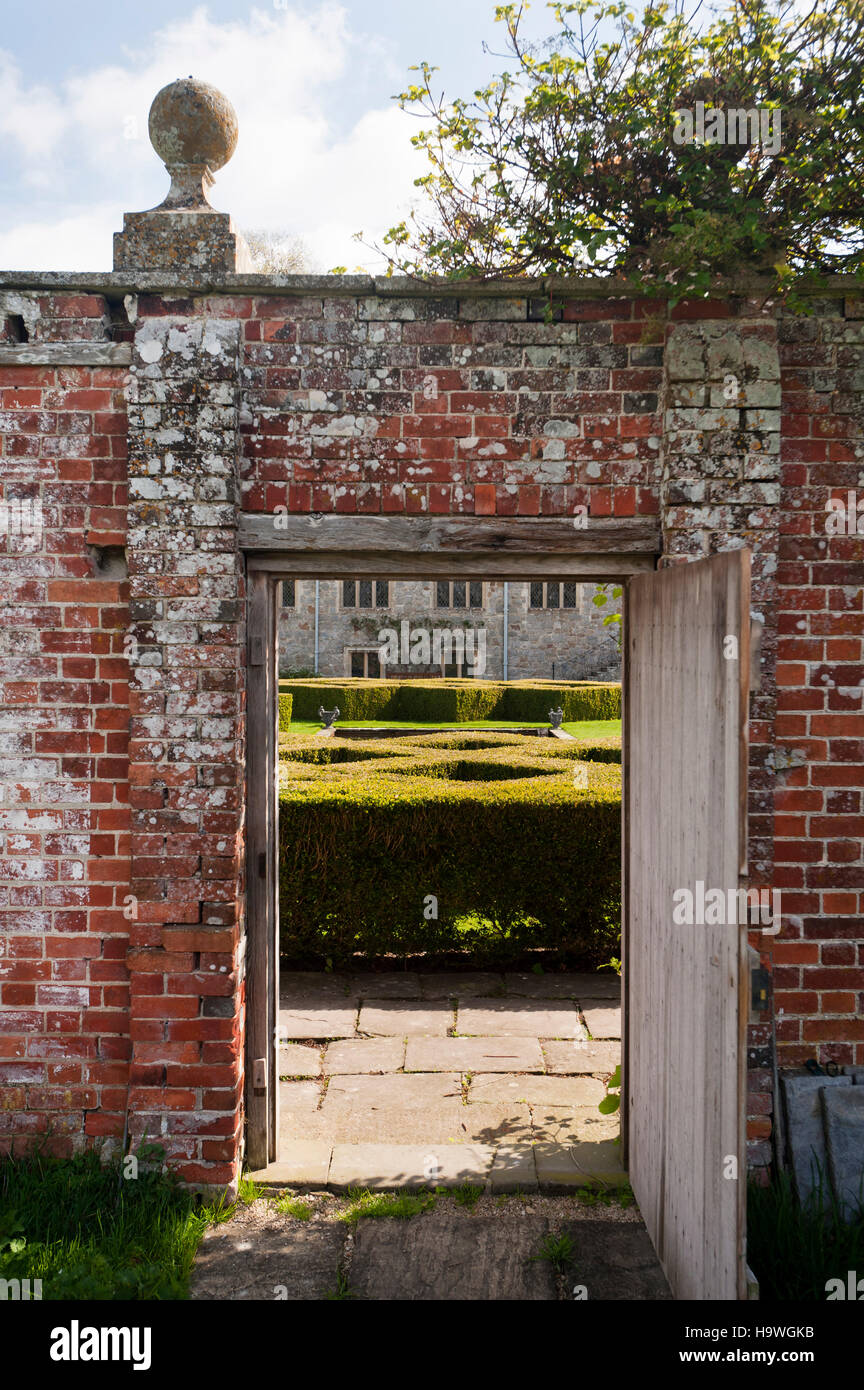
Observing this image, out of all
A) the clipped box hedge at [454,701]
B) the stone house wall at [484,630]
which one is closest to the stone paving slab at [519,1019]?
the clipped box hedge at [454,701]

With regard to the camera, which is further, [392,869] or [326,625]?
[326,625]

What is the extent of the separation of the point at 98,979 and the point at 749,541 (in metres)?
2.98

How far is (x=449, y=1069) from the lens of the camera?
15.5ft

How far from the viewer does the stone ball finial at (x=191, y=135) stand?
140 inches


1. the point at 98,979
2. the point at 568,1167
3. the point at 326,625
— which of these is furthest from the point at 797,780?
the point at 326,625

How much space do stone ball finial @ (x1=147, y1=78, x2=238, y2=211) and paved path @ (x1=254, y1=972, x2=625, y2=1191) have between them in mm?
3875

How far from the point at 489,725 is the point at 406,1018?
1389cm

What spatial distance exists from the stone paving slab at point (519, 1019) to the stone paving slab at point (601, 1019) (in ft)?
0.20

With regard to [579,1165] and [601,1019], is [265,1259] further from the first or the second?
[601,1019]

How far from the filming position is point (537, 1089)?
14.8ft

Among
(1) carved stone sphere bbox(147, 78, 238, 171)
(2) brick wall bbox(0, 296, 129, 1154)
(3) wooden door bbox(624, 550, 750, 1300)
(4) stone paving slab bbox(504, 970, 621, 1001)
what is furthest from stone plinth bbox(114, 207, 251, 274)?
(4) stone paving slab bbox(504, 970, 621, 1001)

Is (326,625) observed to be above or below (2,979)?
above

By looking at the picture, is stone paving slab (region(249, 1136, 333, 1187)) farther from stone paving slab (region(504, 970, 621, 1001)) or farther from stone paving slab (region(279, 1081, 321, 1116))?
stone paving slab (region(504, 970, 621, 1001))

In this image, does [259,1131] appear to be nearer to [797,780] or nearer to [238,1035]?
[238,1035]
